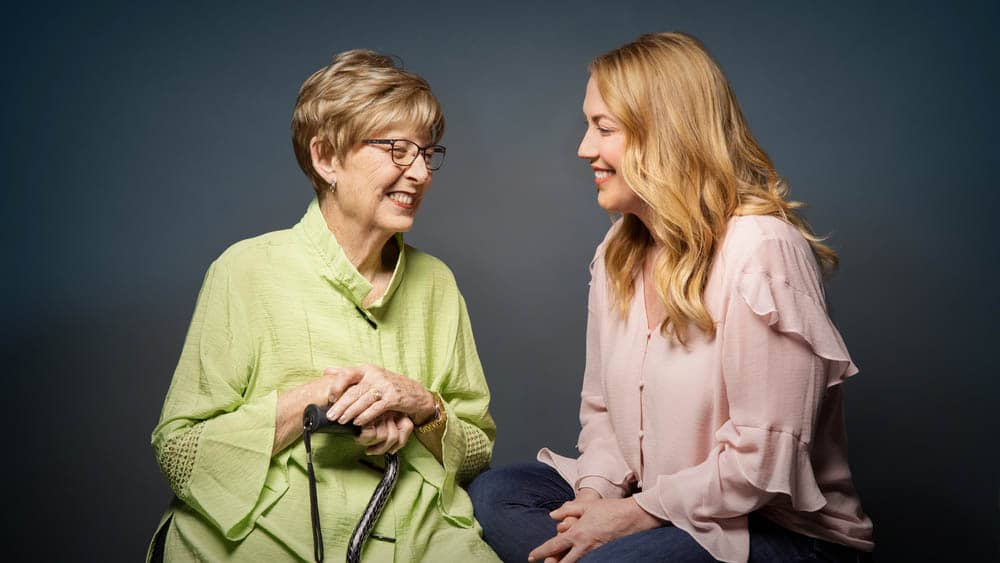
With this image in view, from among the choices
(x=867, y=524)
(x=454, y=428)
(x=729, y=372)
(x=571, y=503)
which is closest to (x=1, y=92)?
(x=454, y=428)

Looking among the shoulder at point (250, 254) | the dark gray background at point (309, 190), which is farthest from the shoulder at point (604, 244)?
the dark gray background at point (309, 190)

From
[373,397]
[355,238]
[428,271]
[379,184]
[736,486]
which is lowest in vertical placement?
[736,486]

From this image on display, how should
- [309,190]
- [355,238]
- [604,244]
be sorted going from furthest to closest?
[309,190] → [604,244] → [355,238]

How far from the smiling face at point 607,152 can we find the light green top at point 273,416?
0.49 meters

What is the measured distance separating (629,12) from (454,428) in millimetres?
1633

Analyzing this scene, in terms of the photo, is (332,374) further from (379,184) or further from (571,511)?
(571,511)

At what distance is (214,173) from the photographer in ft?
10.2

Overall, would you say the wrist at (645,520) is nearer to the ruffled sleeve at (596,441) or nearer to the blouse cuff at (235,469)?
the ruffled sleeve at (596,441)

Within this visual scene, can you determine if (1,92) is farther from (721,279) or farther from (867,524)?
(867,524)

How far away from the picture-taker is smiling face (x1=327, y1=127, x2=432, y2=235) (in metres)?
2.15

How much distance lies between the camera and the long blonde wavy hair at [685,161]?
2.01 m

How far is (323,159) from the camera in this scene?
2213mm

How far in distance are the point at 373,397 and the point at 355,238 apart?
39 centimetres

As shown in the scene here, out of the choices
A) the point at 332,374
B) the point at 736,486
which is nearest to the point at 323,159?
the point at 332,374
